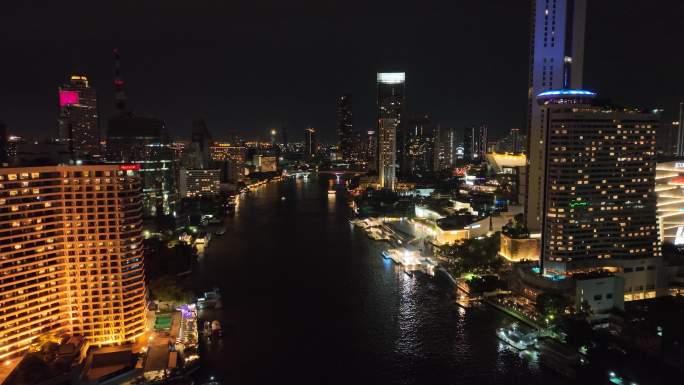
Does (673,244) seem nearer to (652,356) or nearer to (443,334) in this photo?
(652,356)

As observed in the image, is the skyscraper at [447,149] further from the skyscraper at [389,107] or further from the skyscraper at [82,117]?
the skyscraper at [82,117]

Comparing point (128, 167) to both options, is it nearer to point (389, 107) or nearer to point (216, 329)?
point (216, 329)

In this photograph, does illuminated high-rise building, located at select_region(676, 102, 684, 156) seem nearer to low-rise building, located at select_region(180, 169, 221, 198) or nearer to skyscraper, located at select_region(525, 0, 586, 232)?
skyscraper, located at select_region(525, 0, 586, 232)

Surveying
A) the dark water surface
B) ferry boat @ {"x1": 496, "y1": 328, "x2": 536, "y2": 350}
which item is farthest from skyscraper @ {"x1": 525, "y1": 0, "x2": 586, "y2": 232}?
ferry boat @ {"x1": 496, "y1": 328, "x2": 536, "y2": 350}

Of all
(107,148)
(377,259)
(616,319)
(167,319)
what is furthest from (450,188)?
(167,319)

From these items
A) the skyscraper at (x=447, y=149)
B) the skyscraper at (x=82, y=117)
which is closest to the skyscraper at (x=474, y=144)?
the skyscraper at (x=447, y=149)
